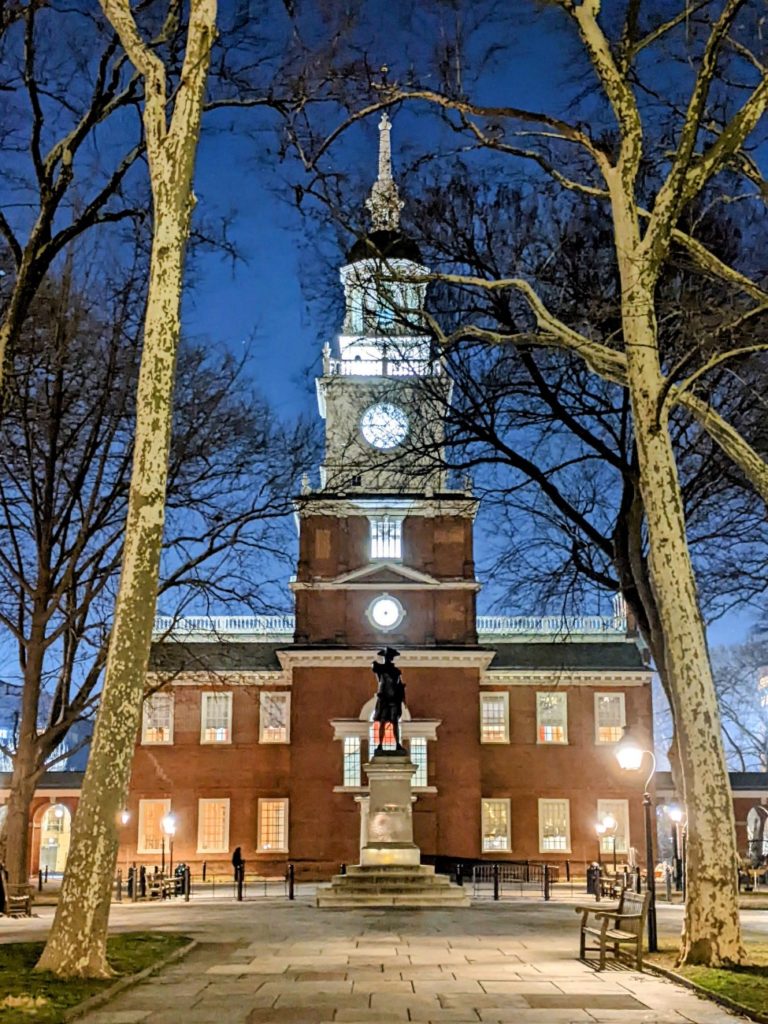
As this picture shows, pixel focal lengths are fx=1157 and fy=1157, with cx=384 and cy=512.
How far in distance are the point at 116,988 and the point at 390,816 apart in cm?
1725

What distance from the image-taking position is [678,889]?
114 ft

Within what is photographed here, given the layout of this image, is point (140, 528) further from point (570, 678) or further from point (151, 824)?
point (570, 678)

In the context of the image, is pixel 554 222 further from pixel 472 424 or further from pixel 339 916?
pixel 339 916

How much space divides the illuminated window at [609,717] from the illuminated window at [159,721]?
1586 centimetres

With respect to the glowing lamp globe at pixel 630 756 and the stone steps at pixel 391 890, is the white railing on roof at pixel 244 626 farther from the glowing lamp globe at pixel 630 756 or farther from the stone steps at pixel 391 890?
the glowing lamp globe at pixel 630 756

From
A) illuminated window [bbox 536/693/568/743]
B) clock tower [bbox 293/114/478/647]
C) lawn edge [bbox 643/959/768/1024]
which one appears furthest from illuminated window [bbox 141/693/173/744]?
lawn edge [bbox 643/959/768/1024]

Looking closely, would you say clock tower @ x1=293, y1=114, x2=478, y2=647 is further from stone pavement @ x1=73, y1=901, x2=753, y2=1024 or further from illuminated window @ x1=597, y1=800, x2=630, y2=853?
stone pavement @ x1=73, y1=901, x2=753, y2=1024

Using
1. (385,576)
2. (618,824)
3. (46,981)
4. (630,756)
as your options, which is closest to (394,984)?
(46,981)

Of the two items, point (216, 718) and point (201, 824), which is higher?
point (216, 718)

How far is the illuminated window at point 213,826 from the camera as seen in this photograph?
41.3m

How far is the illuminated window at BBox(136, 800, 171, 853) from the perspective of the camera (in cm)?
4178

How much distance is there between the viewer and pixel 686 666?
13391 millimetres

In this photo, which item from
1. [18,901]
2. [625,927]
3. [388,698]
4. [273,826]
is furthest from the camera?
[273,826]

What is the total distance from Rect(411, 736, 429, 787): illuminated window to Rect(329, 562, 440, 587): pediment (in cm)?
551
